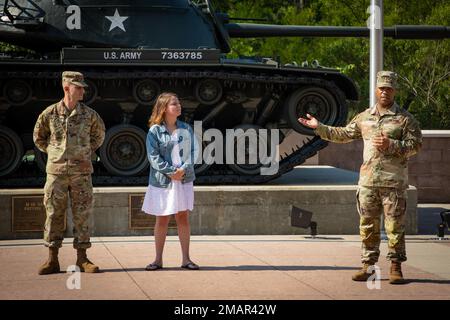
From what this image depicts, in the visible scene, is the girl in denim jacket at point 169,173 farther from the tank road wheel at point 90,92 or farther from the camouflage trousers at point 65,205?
the tank road wheel at point 90,92

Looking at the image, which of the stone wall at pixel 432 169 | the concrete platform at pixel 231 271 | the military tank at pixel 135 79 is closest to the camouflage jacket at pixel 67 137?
the concrete platform at pixel 231 271

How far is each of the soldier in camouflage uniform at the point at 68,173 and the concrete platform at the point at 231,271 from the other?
1.14 feet

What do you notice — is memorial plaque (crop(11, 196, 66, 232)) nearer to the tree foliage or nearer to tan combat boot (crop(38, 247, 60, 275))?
tan combat boot (crop(38, 247, 60, 275))

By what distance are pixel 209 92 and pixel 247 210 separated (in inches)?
89.3

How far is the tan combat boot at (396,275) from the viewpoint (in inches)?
374

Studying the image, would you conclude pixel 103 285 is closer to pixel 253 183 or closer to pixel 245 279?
pixel 245 279

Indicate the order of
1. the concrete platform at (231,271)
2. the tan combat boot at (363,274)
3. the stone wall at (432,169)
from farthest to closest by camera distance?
the stone wall at (432,169) → the tan combat boot at (363,274) → the concrete platform at (231,271)

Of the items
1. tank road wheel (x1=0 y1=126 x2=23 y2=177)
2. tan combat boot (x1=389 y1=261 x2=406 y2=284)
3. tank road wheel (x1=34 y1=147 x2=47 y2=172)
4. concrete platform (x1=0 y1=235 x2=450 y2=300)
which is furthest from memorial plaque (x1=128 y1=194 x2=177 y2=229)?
tan combat boot (x1=389 y1=261 x2=406 y2=284)

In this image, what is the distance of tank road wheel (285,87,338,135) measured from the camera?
15.3 meters

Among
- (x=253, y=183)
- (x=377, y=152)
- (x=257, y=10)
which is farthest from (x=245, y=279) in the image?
(x=257, y=10)

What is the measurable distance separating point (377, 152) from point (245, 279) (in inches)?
68.2

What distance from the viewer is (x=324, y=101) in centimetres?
Result: 1531

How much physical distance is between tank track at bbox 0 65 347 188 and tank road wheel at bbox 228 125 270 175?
0.10 meters

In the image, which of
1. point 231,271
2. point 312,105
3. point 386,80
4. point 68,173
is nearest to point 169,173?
point 68,173
